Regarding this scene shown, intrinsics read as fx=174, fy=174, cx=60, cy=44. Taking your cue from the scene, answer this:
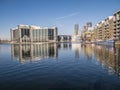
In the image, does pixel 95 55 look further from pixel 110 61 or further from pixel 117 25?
pixel 117 25

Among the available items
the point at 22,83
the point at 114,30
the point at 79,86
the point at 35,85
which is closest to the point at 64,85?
the point at 79,86

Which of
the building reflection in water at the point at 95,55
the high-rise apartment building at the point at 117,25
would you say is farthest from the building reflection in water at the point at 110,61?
the high-rise apartment building at the point at 117,25

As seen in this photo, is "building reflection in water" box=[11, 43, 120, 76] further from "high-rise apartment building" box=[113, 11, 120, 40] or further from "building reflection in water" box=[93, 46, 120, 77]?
"high-rise apartment building" box=[113, 11, 120, 40]

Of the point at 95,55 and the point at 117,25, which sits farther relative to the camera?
the point at 117,25

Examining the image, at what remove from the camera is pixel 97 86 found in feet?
76.2

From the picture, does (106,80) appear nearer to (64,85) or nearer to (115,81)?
(115,81)

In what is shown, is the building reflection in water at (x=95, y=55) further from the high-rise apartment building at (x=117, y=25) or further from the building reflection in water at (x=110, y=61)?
the high-rise apartment building at (x=117, y=25)

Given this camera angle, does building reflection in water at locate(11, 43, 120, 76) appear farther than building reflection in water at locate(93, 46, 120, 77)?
Yes

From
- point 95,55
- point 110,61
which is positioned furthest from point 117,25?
point 110,61

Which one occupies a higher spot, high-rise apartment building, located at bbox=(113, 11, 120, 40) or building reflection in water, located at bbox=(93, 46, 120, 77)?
high-rise apartment building, located at bbox=(113, 11, 120, 40)

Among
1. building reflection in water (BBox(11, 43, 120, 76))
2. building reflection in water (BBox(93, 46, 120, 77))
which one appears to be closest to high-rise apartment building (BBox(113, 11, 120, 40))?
building reflection in water (BBox(11, 43, 120, 76))

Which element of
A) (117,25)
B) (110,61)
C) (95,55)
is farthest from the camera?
(117,25)

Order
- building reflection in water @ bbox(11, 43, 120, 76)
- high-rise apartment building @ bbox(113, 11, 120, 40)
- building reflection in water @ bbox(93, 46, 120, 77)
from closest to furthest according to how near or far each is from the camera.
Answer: building reflection in water @ bbox(93, 46, 120, 77) < building reflection in water @ bbox(11, 43, 120, 76) < high-rise apartment building @ bbox(113, 11, 120, 40)

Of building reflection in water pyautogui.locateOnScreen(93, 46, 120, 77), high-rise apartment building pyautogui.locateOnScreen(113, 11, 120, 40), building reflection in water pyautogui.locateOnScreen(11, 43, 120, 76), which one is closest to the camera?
building reflection in water pyautogui.locateOnScreen(93, 46, 120, 77)
